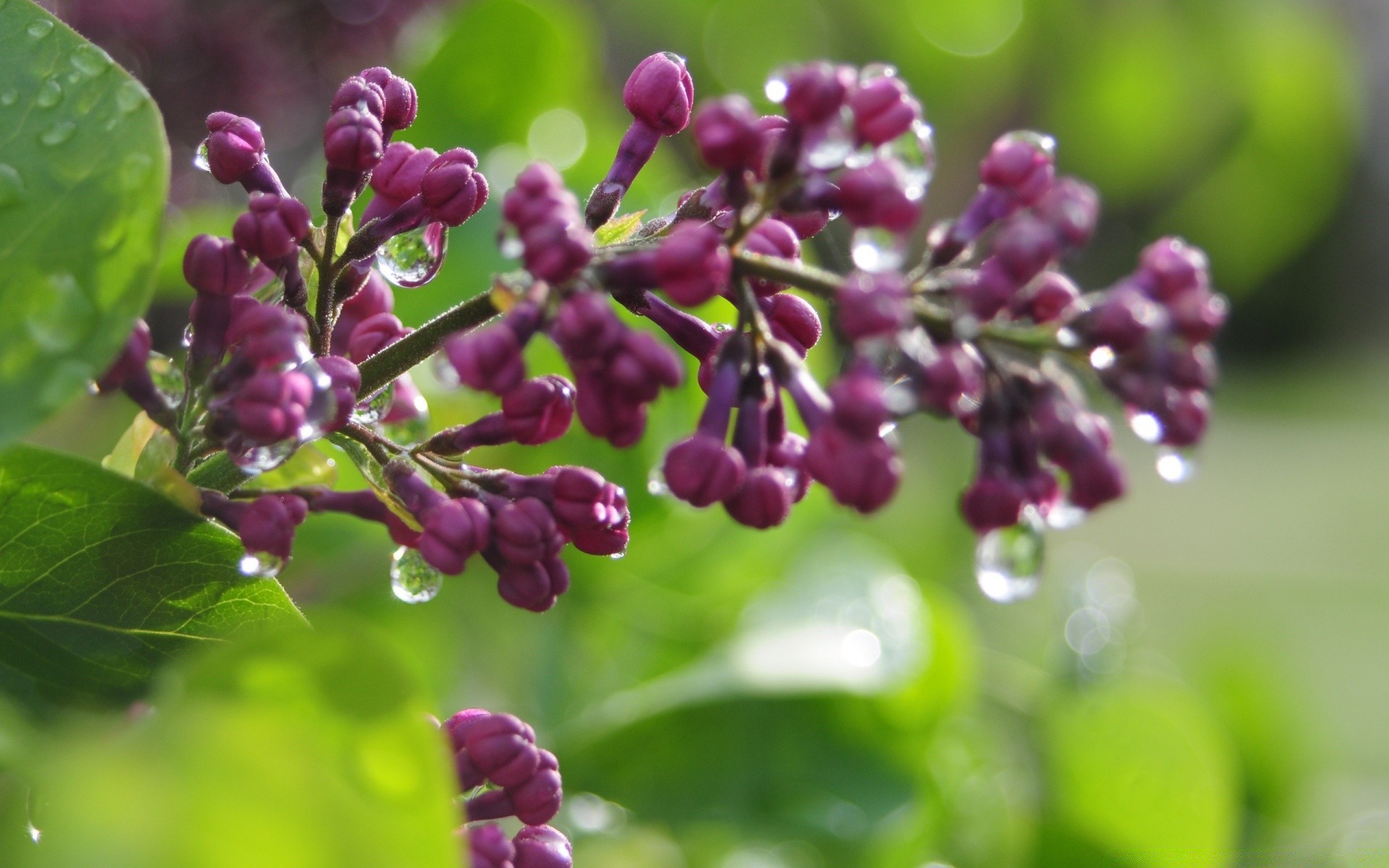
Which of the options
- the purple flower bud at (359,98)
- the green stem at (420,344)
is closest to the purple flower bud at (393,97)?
the purple flower bud at (359,98)

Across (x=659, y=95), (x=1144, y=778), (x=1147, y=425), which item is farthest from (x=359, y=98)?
(x=1144, y=778)

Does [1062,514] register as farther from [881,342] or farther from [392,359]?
[392,359]

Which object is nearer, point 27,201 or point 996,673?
point 27,201

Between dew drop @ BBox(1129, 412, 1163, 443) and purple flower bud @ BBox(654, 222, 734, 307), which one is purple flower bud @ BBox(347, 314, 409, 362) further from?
dew drop @ BBox(1129, 412, 1163, 443)

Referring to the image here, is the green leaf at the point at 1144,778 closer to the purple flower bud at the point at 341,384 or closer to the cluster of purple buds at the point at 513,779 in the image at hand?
the cluster of purple buds at the point at 513,779

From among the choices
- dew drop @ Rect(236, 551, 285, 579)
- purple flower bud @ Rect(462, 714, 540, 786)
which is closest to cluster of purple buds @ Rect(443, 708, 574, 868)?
purple flower bud @ Rect(462, 714, 540, 786)

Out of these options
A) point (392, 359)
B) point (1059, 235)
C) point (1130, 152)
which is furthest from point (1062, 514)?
point (1130, 152)

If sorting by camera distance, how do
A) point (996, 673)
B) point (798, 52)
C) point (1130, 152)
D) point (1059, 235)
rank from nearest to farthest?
point (1059, 235), point (996, 673), point (798, 52), point (1130, 152)
